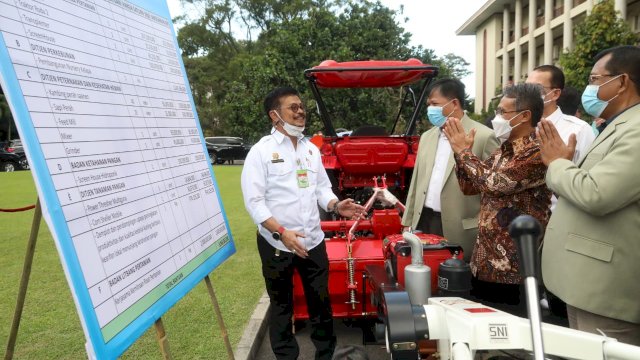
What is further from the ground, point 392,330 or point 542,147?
point 542,147

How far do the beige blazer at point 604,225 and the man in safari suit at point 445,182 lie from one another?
1.31m

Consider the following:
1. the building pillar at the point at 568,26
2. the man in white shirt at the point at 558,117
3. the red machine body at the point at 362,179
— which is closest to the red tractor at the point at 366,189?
the red machine body at the point at 362,179

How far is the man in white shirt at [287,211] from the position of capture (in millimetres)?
3086

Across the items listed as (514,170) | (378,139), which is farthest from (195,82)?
(514,170)

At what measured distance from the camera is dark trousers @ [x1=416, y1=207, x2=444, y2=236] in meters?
3.72

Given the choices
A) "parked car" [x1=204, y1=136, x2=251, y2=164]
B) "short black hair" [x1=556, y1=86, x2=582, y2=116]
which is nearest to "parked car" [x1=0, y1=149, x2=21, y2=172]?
"parked car" [x1=204, y1=136, x2=251, y2=164]

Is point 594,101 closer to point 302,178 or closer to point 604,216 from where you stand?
point 604,216

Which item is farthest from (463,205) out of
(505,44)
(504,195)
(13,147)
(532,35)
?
(505,44)

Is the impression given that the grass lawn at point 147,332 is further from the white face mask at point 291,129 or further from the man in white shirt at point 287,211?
the white face mask at point 291,129

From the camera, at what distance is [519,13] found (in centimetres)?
3331

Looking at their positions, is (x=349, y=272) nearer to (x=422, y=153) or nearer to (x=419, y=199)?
A: (x=419, y=199)

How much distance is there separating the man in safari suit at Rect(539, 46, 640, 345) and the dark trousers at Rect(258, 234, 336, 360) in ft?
4.73

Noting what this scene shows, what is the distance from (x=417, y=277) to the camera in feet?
7.82

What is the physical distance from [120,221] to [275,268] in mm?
1429
